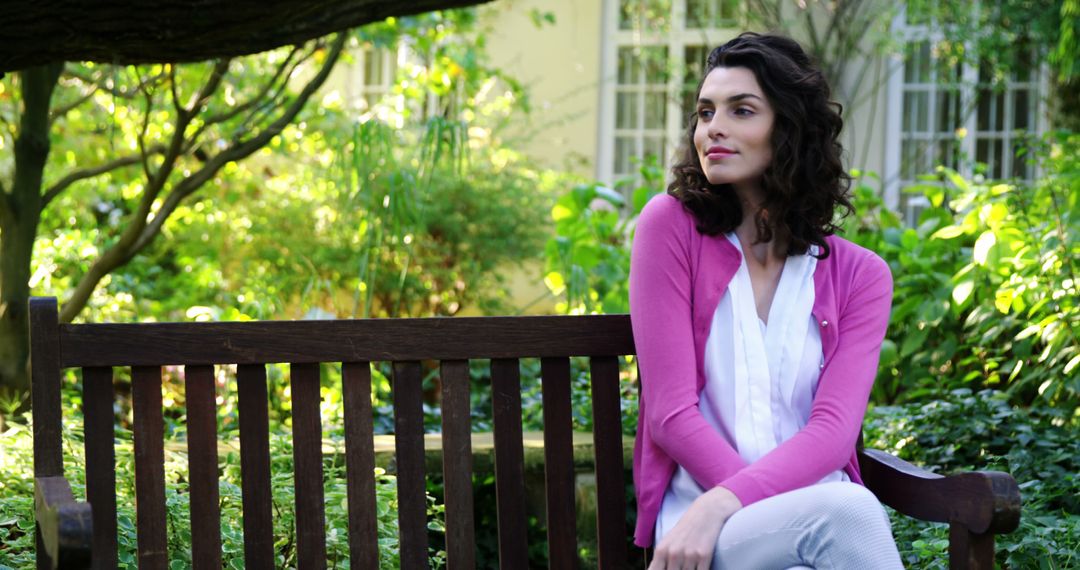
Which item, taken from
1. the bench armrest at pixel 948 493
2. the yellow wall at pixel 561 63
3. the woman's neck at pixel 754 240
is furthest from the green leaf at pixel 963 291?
the yellow wall at pixel 561 63

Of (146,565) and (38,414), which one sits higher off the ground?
(38,414)

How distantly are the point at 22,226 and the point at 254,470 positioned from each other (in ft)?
6.48

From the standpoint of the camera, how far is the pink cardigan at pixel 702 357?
2297 mm

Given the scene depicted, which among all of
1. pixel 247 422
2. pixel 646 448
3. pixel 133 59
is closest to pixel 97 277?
pixel 133 59

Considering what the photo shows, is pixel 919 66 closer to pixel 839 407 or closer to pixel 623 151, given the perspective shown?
pixel 623 151

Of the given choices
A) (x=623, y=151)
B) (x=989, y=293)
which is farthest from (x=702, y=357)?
(x=623, y=151)

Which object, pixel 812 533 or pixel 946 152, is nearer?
pixel 812 533

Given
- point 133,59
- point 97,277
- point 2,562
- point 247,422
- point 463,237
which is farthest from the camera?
point 463,237

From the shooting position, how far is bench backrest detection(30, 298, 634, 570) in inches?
90.7

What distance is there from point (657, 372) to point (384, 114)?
6199mm

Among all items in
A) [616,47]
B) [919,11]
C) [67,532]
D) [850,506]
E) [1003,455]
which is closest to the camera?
[67,532]

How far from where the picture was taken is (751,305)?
7.99ft

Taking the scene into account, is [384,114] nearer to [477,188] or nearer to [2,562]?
[477,188]

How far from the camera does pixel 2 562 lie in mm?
2584
